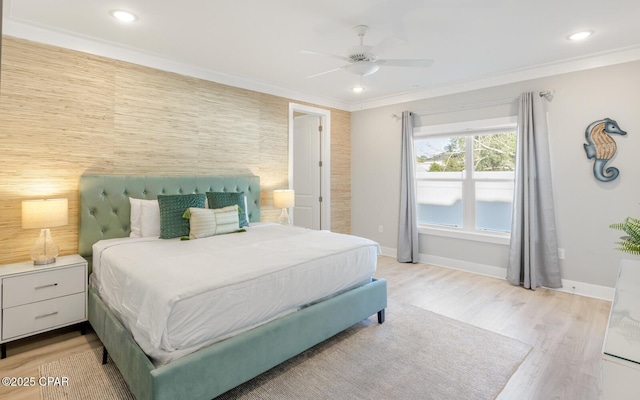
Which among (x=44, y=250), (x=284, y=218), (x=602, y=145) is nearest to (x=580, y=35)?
(x=602, y=145)

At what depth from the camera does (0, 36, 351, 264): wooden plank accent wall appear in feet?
9.62

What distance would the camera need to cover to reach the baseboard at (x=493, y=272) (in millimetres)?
3734

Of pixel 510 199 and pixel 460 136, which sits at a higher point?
pixel 460 136

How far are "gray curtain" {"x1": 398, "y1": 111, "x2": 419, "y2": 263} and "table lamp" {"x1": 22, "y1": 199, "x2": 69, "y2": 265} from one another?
164 inches

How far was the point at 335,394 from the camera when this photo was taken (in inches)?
86.4

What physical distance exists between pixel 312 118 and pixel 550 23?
11.4ft

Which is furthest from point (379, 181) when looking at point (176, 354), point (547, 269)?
point (176, 354)

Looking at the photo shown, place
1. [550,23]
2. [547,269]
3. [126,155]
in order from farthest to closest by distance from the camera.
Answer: [547,269] < [126,155] < [550,23]

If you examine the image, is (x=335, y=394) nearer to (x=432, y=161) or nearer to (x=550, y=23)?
(x=550, y=23)

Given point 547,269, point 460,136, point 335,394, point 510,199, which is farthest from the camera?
point 460,136

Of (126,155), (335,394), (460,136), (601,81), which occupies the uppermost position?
(601,81)

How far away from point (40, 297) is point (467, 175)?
16.1 feet

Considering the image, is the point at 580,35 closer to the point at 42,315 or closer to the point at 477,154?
the point at 477,154

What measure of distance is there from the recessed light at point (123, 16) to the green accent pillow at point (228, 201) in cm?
173
